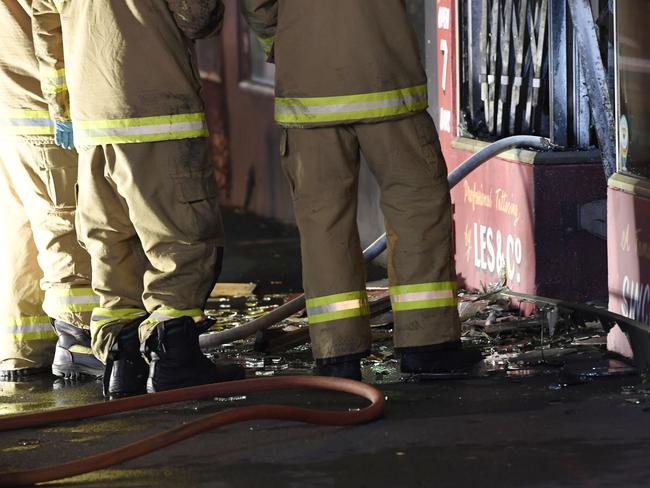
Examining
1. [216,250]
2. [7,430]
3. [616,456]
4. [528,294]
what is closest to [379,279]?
[528,294]

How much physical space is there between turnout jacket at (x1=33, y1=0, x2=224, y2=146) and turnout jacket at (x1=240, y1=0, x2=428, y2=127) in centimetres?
32

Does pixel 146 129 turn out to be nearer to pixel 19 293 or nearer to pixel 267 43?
pixel 267 43

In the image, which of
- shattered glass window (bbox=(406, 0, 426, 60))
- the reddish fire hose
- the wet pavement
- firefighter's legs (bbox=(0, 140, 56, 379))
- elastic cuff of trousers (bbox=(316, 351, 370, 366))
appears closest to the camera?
the wet pavement

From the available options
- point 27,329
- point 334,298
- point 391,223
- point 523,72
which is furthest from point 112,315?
point 523,72

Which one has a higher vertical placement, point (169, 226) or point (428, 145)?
point (428, 145)

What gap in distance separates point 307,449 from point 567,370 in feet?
4.30

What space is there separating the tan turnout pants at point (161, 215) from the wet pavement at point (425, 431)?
0.47 meters

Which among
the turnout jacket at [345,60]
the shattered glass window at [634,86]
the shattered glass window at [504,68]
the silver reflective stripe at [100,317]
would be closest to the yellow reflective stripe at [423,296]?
the turnout jacket at [345,60]

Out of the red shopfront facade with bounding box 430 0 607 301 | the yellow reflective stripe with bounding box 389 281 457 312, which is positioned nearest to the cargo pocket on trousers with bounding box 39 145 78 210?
the yellow reflective stripe with bounding box 389 281 457 312

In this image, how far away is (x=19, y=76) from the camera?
244 inches

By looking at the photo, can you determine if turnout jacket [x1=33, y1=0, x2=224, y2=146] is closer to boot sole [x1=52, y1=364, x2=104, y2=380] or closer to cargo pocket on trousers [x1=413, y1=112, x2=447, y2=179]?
cargo pocket on trousers [x1=413, y1=112, x2=447, y2=179]

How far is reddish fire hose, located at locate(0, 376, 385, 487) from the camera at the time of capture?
4.39 metres

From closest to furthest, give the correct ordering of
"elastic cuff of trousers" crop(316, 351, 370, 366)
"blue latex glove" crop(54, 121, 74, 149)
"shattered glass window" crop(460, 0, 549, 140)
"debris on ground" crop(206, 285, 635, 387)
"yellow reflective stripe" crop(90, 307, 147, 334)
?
"elastic cuff of trousers" crop(316, 351, 370, 366) → "debris on ground" crop(206, 285, 635, 387) → "yellow reflective stripe" crop(90, 307, 147, 334) → "blue latex glove" crop(54, 121, 74, 149) → "shattered glass window" crop(460, 0, 549, 140)

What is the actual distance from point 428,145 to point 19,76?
191 cm
